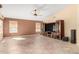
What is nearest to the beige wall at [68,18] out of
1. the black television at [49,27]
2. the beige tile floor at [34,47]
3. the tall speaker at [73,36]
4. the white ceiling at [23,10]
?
the tall speaker at [73,36]

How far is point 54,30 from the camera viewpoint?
8.47 meters

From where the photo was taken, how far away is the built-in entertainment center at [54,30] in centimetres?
812

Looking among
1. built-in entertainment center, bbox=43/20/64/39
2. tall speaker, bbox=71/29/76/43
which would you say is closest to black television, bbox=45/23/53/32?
built-in entertainment center, bbox=43/20/64/39

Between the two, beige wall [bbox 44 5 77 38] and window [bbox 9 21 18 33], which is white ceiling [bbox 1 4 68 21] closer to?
window [bbox 9 21 18 33]

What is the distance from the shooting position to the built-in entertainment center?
26.6 feet

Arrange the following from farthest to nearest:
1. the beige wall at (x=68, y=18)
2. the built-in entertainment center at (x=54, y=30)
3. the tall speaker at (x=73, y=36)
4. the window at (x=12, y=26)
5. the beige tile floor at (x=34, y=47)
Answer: the tall speaker at (x=73, y=36) < the beige wall at (x=68, y=18) < the built-in entertainment center at (x=54, y=30) < the window at (x=12, y=26) < the beige tile floor at (x=34, y=47)

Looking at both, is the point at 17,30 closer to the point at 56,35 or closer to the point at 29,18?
the point at 29,18

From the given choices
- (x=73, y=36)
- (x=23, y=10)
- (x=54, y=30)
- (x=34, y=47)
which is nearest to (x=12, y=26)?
(x=23, y=10)

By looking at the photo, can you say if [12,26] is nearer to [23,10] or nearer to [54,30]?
[23,10]

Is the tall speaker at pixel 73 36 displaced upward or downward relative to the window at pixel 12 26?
downward

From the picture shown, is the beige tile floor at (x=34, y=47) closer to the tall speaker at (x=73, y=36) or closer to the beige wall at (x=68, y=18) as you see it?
the tall speaker at (x=73, y=36)

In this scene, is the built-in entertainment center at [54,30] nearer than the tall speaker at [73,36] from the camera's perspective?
Yes

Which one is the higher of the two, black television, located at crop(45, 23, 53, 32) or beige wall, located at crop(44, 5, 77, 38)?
beige wall, located at crop(44, 5, 77, 38)

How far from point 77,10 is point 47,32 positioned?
7.13 ft
